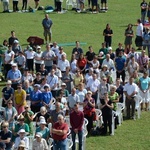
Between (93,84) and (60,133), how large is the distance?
5.32 metres

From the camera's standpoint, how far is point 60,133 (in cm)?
1719

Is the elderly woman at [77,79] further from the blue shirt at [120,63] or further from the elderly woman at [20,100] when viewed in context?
the elderly woman at [20,100]

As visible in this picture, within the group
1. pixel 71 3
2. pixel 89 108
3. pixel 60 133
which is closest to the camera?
pixel 60 133

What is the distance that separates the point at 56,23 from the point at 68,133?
2234cm

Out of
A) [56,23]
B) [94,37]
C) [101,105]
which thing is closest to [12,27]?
[56,23]

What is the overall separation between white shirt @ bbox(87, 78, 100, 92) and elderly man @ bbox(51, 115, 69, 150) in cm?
491

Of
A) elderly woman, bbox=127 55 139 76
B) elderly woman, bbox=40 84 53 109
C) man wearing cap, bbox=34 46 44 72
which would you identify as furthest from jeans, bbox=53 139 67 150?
man wearing cap, bbox=34 46 44 72

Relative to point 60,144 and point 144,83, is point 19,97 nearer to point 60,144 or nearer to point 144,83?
point 60,144

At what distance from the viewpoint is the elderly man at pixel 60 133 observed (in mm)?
17203

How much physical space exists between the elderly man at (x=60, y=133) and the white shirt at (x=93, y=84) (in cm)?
491

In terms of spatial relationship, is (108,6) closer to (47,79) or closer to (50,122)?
(47,79)

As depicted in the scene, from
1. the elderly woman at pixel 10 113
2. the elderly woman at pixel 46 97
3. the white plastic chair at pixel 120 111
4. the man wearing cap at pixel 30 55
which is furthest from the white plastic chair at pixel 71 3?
the elderly woman at pixel 10 113

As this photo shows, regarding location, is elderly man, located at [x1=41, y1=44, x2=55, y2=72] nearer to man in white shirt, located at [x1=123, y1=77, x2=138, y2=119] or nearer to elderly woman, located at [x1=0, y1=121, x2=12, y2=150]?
man in white shirt, located at [x1=123, y1=77, x2=138, y2=119]

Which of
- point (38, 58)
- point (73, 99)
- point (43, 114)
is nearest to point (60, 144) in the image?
point (43, 114)
